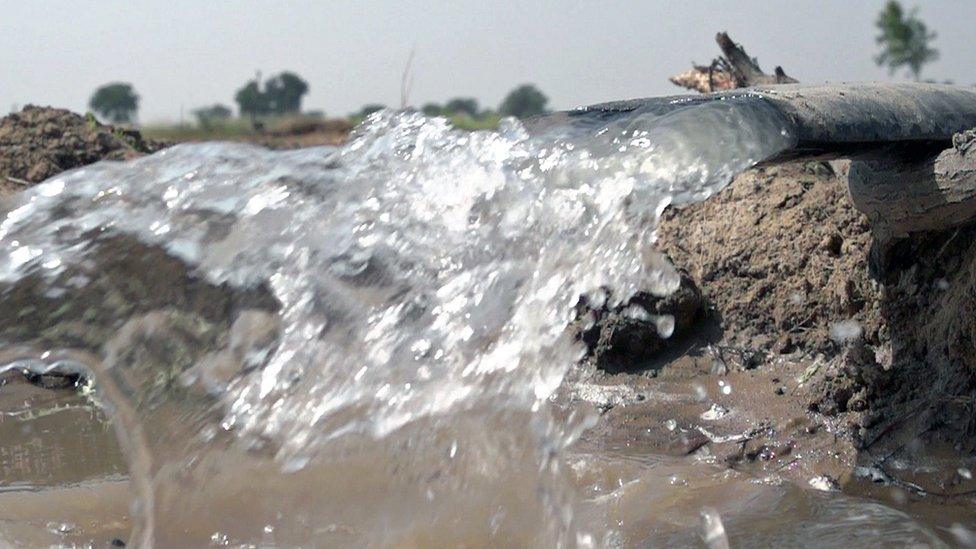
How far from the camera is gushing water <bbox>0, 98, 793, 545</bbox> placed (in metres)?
3.48

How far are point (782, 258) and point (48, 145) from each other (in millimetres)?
4570

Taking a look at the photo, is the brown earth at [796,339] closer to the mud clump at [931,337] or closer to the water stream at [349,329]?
the mud clump at [931,337]

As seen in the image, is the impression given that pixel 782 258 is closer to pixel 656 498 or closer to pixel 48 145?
pixel 656 498

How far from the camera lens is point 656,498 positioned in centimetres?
371

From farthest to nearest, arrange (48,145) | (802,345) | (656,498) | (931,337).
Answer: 1. (48,145)
2. (802,345)
3. (931,337)
4. (656,498)

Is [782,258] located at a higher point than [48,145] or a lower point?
lower

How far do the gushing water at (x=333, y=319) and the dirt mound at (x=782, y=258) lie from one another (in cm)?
112

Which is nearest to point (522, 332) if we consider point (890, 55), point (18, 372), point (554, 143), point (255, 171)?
point (554, 143)

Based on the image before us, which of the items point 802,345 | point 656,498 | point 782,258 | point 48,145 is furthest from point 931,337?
point 48,145

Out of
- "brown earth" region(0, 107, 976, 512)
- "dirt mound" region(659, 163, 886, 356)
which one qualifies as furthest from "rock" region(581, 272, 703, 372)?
"dirt mound" region(659, 163, 886, 356)

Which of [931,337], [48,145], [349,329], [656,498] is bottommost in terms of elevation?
[656,498]

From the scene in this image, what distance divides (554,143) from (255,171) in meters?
0.99

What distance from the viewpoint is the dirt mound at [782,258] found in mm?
4495

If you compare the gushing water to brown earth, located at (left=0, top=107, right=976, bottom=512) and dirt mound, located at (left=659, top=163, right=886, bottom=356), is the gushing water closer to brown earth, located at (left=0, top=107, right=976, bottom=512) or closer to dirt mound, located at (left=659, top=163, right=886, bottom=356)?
brown earth, located at (left=0, top=107, right=976, bottom=512)
